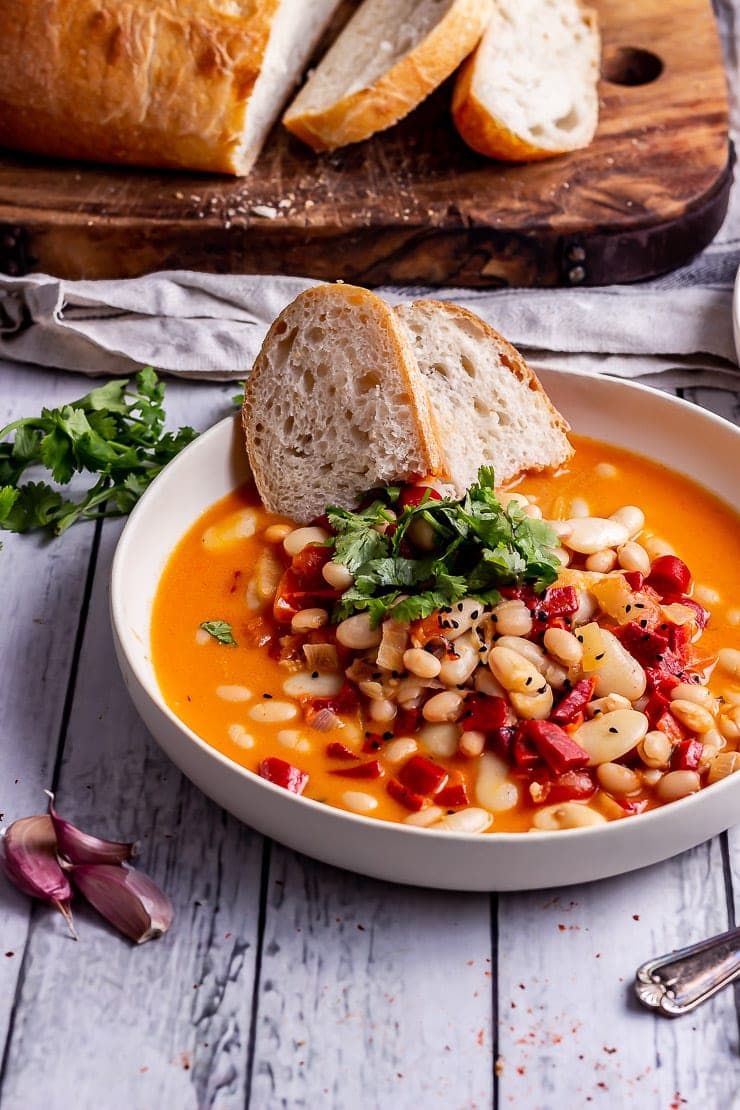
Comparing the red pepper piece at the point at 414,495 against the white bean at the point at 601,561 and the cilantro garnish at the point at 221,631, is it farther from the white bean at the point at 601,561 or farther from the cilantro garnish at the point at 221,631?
the cilantro garnish at the point at 221,631

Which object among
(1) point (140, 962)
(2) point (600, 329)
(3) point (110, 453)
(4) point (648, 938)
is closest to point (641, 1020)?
(4) point (648, 938)

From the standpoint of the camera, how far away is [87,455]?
3.59 metres

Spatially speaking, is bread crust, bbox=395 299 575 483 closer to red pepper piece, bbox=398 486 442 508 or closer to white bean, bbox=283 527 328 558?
red pepper piece, bbox=398 486 442 508

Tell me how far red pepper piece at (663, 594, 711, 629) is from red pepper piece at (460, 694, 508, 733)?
1.94ft

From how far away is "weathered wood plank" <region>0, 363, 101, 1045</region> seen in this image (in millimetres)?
2664

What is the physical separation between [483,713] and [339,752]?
331 millimetres

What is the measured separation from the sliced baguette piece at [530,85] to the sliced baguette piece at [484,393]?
1179 mm

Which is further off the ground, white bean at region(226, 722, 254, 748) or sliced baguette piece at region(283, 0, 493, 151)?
sliced baguette piece at region(283, 0, 493, 151)

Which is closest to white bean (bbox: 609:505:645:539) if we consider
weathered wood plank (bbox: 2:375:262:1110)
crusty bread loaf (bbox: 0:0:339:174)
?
weathered wood plank (bbox: 2:375:262:1110)

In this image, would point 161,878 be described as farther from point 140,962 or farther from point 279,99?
point 279,99

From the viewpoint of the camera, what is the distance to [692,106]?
4742 mm

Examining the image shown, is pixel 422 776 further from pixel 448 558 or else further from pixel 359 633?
pixel 448 558

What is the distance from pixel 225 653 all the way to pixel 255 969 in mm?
783

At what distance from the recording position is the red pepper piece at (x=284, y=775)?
266 cm
